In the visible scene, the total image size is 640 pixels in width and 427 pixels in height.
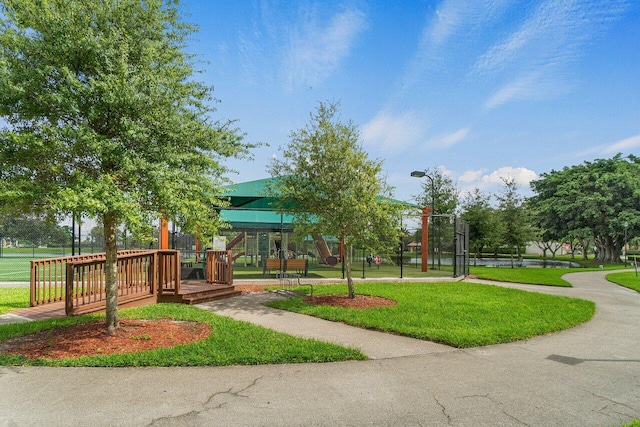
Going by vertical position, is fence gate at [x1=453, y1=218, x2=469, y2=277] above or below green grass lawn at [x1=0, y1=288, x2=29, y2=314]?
above

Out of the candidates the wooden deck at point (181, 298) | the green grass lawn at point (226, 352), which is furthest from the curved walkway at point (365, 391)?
the wooden deck at point (181, 298)

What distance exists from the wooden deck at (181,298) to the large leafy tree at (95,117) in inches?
138

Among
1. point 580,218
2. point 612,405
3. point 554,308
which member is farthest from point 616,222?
point 612,405

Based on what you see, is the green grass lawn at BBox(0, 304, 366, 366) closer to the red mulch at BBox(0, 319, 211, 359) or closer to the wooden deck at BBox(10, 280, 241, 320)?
the red mulch at BBox(0, 319, 211, 359)

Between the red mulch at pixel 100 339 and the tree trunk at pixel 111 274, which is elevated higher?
the tree trunk at pixel 111 274

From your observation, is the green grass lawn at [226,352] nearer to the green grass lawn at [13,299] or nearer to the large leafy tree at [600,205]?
the green grass lawn at [13,299]

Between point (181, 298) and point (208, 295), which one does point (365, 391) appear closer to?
point (181, 298)

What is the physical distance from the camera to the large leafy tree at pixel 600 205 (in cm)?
3159

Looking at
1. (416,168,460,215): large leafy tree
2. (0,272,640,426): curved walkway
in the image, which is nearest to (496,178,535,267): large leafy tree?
(416,168,460,215): large leafy tree

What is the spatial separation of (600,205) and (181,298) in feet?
123

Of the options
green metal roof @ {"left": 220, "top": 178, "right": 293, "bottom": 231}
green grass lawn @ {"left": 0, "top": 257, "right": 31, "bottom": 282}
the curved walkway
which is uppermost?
green metal roof @ {"left": 220, "top": 178, "right": 293, "bottom": 231}

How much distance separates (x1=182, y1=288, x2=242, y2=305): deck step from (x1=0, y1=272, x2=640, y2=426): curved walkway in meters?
4.70

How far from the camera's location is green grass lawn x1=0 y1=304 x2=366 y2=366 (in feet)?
15.8

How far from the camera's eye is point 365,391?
4047mm
